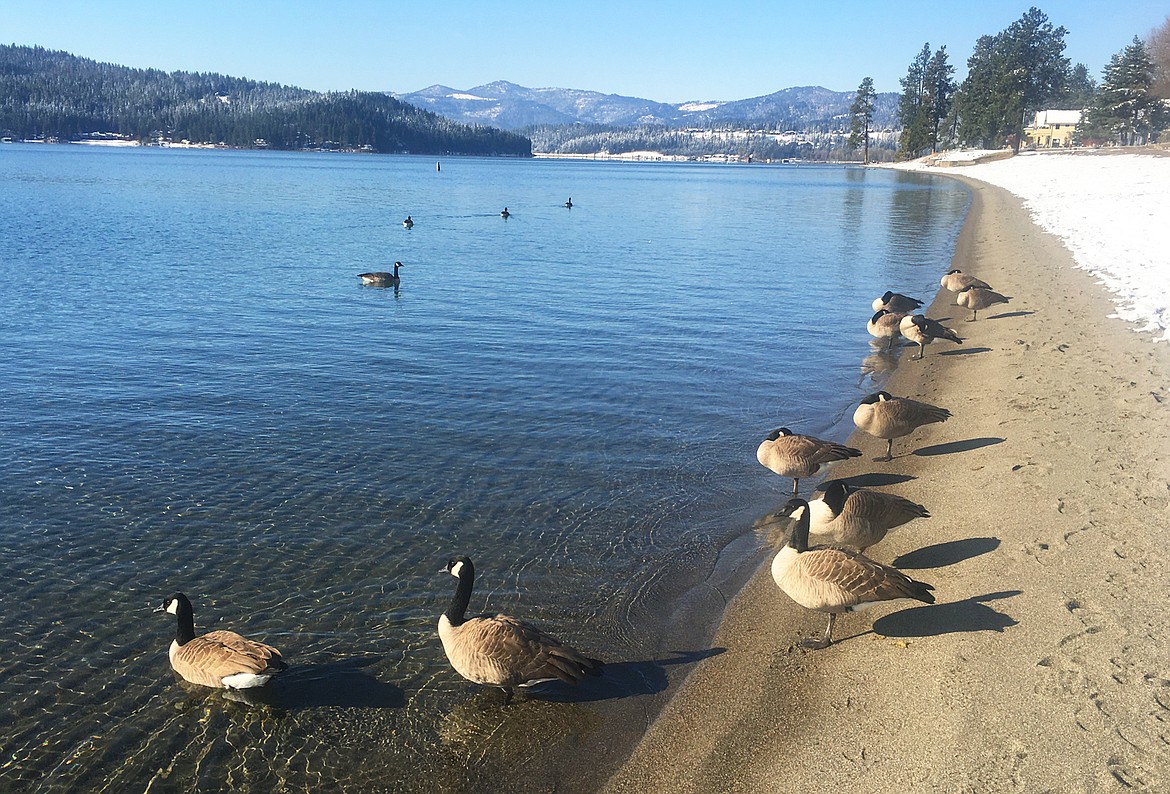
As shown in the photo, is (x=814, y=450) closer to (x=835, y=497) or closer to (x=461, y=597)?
(x=835, y=497)

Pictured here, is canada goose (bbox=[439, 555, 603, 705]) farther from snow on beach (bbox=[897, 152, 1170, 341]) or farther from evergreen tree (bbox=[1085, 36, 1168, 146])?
evergreen tree (bbox=[1085, 36, 1168, 146])

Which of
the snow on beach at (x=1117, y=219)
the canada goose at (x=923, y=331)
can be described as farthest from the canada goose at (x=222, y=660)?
the snow on beach at (x=1117, y=219)

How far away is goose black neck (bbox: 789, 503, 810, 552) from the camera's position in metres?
9.82

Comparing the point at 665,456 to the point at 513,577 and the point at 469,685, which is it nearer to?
the point at 513,577

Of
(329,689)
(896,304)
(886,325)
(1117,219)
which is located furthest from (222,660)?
(1117,219)

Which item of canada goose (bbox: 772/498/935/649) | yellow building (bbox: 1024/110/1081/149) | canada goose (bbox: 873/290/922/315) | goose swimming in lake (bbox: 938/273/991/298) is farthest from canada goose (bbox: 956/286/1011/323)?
yellow building (bbox: 1024/110/1081/149)

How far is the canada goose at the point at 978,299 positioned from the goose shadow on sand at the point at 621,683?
21.1m

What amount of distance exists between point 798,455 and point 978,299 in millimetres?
16151

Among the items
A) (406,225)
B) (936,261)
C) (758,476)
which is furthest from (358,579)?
(406,225)

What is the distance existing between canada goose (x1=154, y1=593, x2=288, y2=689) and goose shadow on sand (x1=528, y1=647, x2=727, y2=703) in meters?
2.84

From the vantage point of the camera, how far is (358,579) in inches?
432

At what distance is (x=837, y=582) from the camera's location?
8.98 meters

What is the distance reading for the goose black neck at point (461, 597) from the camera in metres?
9.12

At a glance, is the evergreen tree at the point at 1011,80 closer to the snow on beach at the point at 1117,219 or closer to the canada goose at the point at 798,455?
the snow on beach at the point at 1117,219
